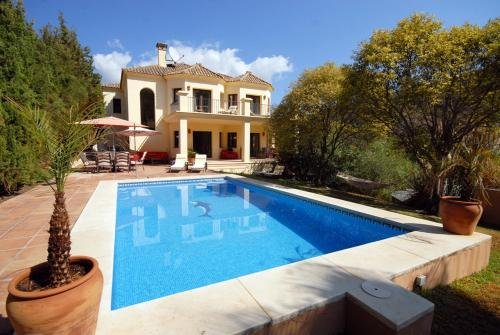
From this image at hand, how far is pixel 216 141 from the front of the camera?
72.4ft

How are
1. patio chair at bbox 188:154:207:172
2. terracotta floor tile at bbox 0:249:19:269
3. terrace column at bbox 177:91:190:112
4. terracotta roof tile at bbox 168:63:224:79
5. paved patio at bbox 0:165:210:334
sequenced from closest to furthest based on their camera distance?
1. paved patio at bbox 0:165:210:334
2. terracotta floor tile at bbox 0:249:19:269
3. patio chair at bbox 188:154:207:172
4. terrace column at bbox 177:91:190:112
5. terracotta roof tile at bbox 168:63:224:79

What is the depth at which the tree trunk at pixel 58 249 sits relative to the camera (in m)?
2.08

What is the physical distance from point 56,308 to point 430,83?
9.12 metres

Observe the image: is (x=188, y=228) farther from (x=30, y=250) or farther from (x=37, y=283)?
(x=37, y=283)

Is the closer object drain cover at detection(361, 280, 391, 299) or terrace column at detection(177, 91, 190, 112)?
drain cover at detection(361, 280, 391, 299)

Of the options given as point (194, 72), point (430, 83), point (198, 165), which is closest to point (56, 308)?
point (430, 83)

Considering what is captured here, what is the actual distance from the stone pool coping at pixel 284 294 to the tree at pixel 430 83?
4.14m

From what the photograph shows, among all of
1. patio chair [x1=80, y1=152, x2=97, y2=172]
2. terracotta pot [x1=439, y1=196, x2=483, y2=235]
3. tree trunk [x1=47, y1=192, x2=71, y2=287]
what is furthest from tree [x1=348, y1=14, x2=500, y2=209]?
patio chair [x1=80, y1=152, x2=97, y2=172]

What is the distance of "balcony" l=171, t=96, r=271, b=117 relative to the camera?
56.7 feet

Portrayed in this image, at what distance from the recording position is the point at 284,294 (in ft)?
9.79

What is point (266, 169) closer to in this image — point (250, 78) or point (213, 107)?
point (213, 107)

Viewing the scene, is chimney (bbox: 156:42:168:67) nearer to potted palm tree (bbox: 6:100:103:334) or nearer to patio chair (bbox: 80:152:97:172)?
patio chair (bbox: 80:152:97:172)

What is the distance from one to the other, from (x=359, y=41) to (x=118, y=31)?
1279 centimetres

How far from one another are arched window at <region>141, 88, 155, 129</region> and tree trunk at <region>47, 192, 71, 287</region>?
2070cm
